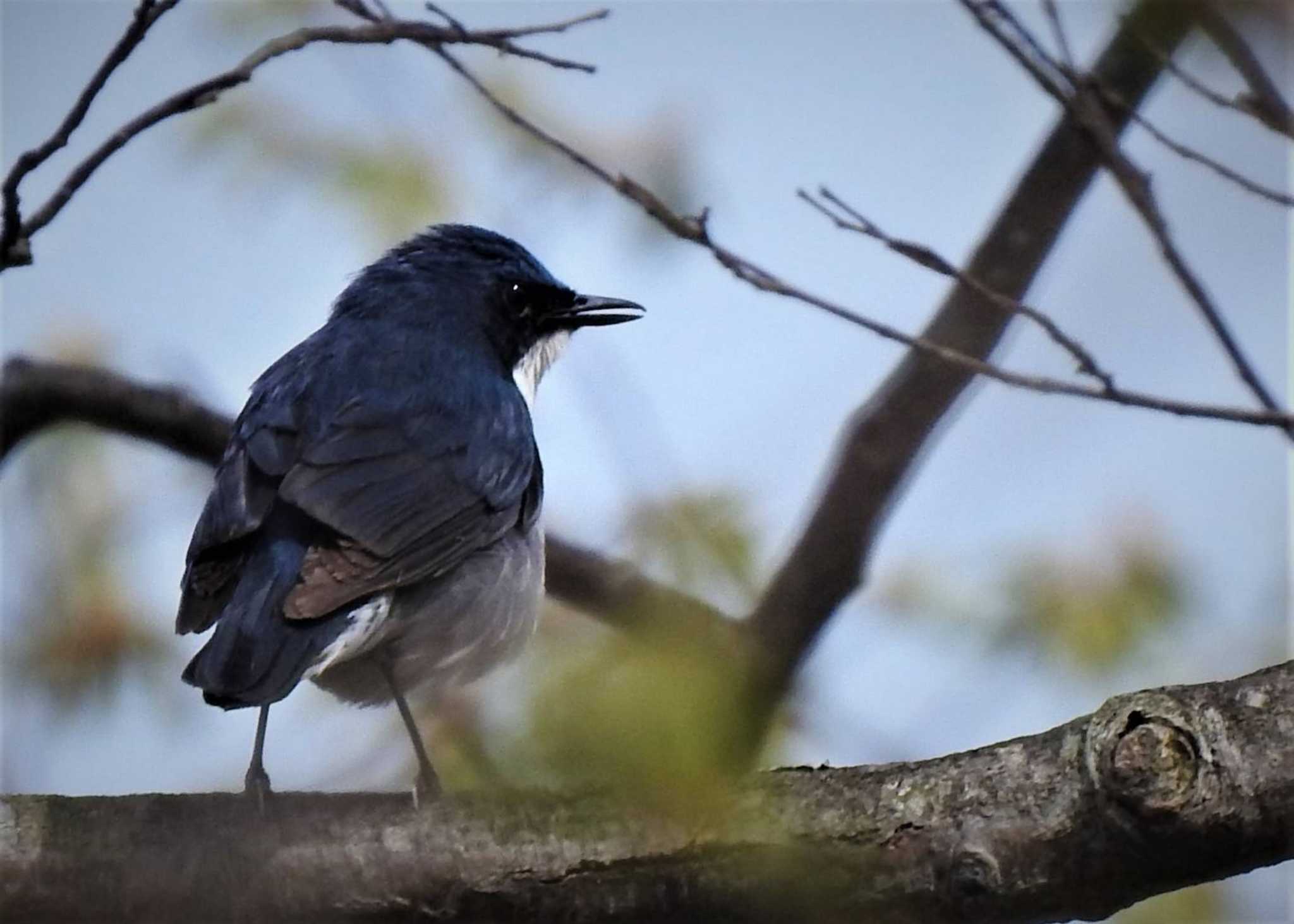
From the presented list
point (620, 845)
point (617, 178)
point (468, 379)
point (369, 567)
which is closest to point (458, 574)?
point (369, 567)

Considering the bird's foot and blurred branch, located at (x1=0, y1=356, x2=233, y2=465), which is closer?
the bird's foot

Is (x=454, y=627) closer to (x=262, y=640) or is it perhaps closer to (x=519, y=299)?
(x=262, y=640)

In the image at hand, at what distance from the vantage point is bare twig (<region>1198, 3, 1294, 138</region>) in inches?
125

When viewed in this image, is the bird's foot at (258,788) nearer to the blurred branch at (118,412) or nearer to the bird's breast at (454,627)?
the bird's breast at (454,627)

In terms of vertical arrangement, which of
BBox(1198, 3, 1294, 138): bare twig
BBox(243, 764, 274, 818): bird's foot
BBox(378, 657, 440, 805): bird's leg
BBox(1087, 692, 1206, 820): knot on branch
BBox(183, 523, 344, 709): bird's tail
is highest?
BBox(1198, 3, 1294, 138): bare twig

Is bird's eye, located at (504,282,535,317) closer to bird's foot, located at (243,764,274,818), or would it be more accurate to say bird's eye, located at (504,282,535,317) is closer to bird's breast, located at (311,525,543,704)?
bird's breast, located at (311,525,543,704)

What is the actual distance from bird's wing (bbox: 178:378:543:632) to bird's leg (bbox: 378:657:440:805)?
0.41m

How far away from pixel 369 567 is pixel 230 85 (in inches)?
49.5

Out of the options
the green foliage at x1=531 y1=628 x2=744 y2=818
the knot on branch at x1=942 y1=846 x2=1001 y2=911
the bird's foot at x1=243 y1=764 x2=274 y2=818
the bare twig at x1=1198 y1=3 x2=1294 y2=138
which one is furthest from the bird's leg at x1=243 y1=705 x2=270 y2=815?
the bare twig at x1=1198 y1=3 x2=1294 y2=138

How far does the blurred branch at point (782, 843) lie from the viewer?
2822mm

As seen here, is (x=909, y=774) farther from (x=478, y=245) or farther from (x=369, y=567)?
(x=478, y=245)

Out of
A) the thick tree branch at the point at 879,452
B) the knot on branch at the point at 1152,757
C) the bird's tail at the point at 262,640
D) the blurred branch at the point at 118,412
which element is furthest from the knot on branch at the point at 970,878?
the blurred branch at the point at 118,412

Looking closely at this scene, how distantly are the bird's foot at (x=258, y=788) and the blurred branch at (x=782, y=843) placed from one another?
0.03 meters

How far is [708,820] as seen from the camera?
2.78 m
